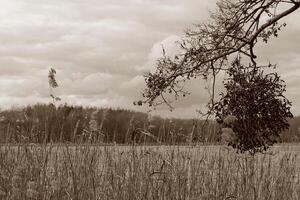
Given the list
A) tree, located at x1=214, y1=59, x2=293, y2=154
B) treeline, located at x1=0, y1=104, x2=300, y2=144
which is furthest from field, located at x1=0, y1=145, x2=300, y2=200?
tree, located at x1=214, y1=59, x2=293, y2=154

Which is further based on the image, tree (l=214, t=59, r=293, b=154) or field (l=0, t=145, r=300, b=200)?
tree (l=214, t=59, r=293, b=154)

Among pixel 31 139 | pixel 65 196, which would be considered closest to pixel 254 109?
pixel 31 139

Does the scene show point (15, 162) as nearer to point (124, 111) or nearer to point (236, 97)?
point (236, 97)

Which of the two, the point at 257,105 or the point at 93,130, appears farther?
the point at 257,105

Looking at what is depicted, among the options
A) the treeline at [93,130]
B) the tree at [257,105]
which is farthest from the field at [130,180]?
the tree at [257,105]

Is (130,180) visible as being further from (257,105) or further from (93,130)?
(257,105)

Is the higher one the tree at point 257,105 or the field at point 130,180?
the tree at point 257,105

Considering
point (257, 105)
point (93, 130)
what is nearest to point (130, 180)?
point (93, 130)

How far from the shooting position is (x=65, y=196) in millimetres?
6344

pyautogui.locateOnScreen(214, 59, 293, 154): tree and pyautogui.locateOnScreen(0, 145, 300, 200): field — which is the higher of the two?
pyautogui.locateOnScreen(214, 59, 293, 154): tree

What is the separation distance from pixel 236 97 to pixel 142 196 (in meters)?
6.71

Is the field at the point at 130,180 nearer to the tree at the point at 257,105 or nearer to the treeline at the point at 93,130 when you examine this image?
the treeline at the point at 93,130

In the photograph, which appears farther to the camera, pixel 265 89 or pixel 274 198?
pixel 265 89

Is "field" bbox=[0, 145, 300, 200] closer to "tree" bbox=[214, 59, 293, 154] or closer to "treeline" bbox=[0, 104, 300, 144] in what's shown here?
"treeline" bbox=[0, 104, 300, 144]
